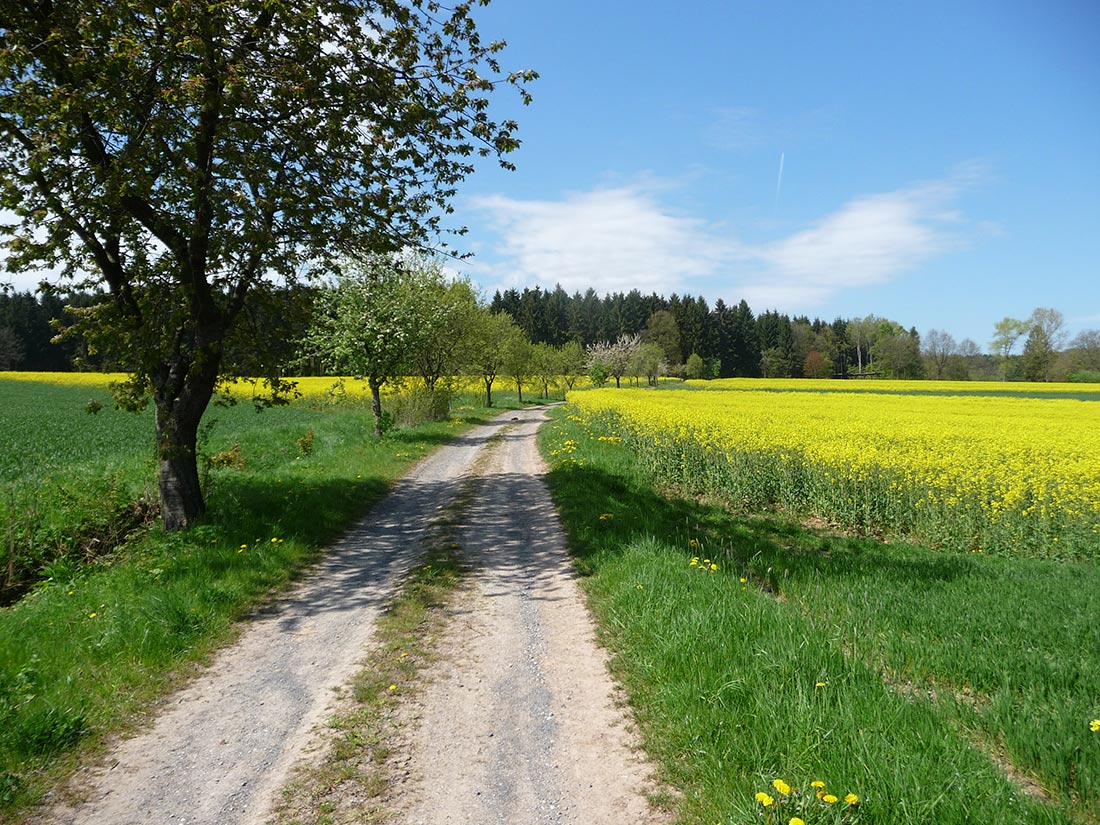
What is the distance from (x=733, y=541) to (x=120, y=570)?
8.49m

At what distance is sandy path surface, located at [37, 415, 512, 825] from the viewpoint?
3391mm

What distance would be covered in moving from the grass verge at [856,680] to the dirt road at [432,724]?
38cm

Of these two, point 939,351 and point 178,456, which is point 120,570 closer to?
point 178,456

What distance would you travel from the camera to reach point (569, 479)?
512 inches

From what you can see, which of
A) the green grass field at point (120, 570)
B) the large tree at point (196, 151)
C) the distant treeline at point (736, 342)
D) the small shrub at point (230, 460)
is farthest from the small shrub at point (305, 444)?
the distant treeline at point (736, 342)

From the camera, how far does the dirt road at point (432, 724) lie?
334cm

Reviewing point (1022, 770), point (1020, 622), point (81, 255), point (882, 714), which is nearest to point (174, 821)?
point (882, 714)

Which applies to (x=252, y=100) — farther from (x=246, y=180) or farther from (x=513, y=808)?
(x=513, y=808)

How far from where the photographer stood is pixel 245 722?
4242mm

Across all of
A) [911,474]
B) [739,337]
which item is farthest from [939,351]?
[911,474]

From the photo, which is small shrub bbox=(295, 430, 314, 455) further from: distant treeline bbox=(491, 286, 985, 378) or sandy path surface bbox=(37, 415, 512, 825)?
distant treeline bbox=(491, 286, 985, 378)

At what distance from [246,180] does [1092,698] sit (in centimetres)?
1124

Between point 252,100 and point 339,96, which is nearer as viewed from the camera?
point 252,100

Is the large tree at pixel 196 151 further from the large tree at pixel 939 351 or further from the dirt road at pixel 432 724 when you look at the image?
the large tree at pixel 939 351
